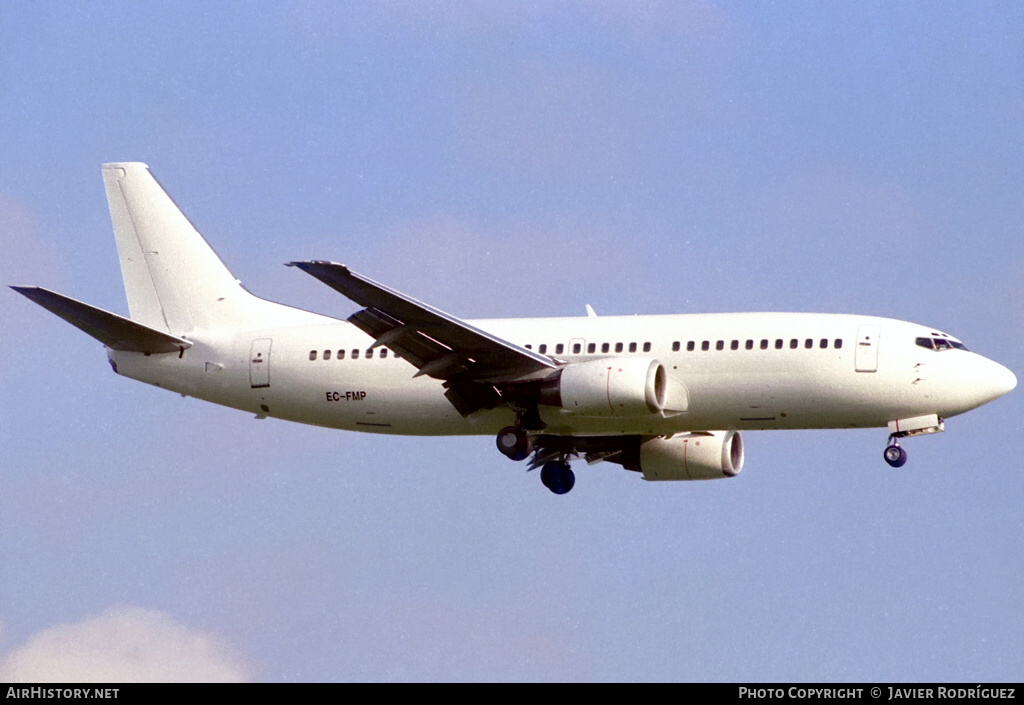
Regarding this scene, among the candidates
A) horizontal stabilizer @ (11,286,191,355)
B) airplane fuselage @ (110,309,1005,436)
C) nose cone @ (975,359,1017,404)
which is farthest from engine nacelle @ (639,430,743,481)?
horizontal stabilizer @ (11,286,191,355)

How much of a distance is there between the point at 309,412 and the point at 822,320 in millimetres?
14879

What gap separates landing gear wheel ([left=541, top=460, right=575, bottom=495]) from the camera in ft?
179

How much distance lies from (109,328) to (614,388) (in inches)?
606

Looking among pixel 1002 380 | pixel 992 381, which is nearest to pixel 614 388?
pixel 992 381

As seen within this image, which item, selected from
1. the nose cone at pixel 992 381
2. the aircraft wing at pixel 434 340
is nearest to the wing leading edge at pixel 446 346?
the aircraft wing at pixel 434 340

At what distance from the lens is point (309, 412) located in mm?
52594

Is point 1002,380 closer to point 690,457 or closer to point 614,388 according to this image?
point 690,457

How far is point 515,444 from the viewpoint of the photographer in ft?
164

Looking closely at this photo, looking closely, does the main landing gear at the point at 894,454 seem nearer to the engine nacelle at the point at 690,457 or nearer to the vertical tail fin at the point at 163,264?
the engine nacelle at the point at 690,457

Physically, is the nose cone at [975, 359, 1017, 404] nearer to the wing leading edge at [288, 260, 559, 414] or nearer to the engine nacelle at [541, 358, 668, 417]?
the engine nacelle at [541, 358, 668, 417]

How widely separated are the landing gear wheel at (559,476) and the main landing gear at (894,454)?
1077 cm

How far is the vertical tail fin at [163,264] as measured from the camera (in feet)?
181
